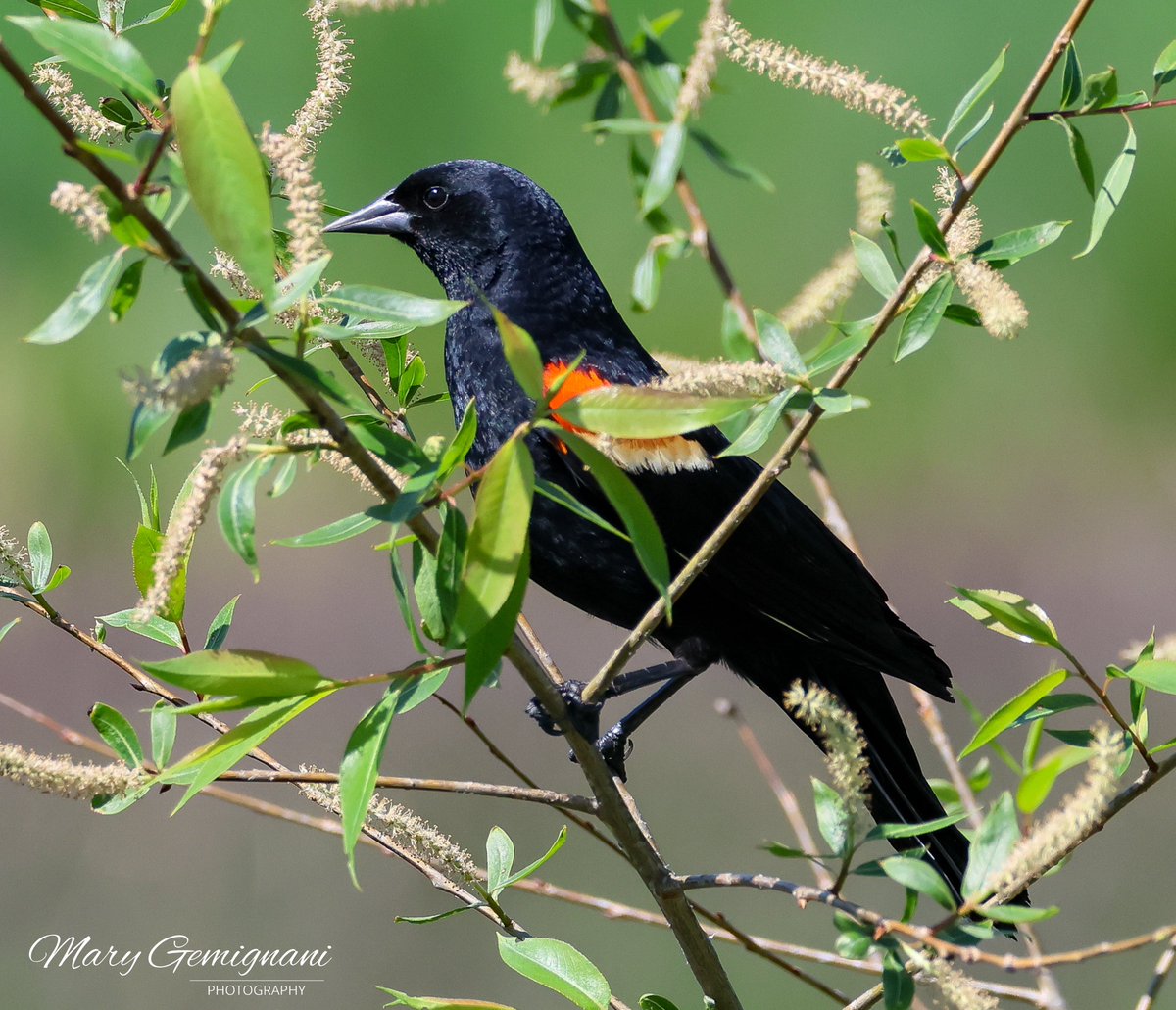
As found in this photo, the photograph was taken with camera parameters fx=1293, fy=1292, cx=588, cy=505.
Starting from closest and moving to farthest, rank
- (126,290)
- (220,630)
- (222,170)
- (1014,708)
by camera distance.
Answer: (222,170) → (126,290) → (1014,708) → (220,630)

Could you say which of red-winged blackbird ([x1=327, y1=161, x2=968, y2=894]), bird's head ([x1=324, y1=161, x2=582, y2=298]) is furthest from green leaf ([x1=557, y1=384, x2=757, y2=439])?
bird's head ([x1=324, y1=161, x2=582, y2=298])

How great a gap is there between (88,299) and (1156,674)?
2.67ft

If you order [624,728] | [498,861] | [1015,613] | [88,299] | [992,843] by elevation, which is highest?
[88,299]

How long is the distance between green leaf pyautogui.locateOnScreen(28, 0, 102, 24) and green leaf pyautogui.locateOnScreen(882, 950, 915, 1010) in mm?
997

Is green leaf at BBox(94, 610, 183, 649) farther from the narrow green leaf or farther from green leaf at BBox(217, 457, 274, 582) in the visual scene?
the narrow green leaf

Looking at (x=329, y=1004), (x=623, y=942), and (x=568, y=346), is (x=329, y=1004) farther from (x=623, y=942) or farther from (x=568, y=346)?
(x=568, y=346)

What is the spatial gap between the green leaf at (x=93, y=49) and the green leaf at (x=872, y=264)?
0.56m

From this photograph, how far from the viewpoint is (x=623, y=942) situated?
127 inches

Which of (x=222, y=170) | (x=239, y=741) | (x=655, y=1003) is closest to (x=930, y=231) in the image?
(x=222, y=170)

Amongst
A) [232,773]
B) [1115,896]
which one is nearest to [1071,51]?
[232,773]

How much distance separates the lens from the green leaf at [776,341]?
3.20 ft

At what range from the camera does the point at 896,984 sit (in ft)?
2.87

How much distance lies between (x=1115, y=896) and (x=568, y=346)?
84.5 inches

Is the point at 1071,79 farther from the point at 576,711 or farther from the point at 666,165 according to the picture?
the point at 576,711
